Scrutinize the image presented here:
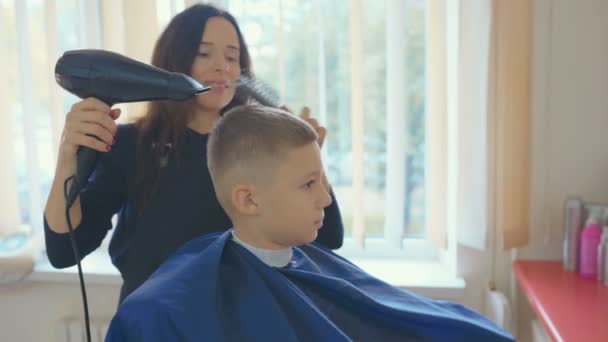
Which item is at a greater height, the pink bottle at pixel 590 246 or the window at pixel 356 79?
the window at pixel 356 79

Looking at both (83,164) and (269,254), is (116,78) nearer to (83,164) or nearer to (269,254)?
(83,164)

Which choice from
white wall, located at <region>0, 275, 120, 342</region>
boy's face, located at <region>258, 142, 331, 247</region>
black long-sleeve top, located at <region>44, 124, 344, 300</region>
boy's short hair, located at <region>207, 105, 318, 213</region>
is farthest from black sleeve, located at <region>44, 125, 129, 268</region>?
white wall, located at <region>0, 275, 120, 342</region>

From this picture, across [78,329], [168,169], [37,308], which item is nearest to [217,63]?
[168,169]

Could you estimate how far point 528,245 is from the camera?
1.67 m

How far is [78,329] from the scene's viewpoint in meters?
1.87

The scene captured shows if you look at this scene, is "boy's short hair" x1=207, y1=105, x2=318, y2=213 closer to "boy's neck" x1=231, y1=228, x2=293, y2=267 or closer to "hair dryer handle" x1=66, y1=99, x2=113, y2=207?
"boy's neck" x1=231, y1=228, x2=293, y2=267

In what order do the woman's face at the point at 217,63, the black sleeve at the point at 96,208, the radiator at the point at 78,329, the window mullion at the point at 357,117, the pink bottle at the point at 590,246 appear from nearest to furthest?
the black sleeve at the point at 96,208
the woman's face at the point at 217,63
the pink bottle at the point at 590,246
the window mullion at the point at 357,117
the radiator at the point at 78,329

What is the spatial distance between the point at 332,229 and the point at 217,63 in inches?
17.3

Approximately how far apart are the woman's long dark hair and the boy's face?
317 mm

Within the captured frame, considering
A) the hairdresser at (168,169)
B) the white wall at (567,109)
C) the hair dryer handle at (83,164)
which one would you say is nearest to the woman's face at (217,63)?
the hairdresser at (168,169)

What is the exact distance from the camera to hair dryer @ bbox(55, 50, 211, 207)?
963 millimetres

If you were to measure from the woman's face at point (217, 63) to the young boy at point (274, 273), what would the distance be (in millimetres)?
171

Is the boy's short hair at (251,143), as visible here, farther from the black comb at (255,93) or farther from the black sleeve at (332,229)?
the black sleeve at (332,229)

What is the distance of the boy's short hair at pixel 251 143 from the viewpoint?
1011 mm
